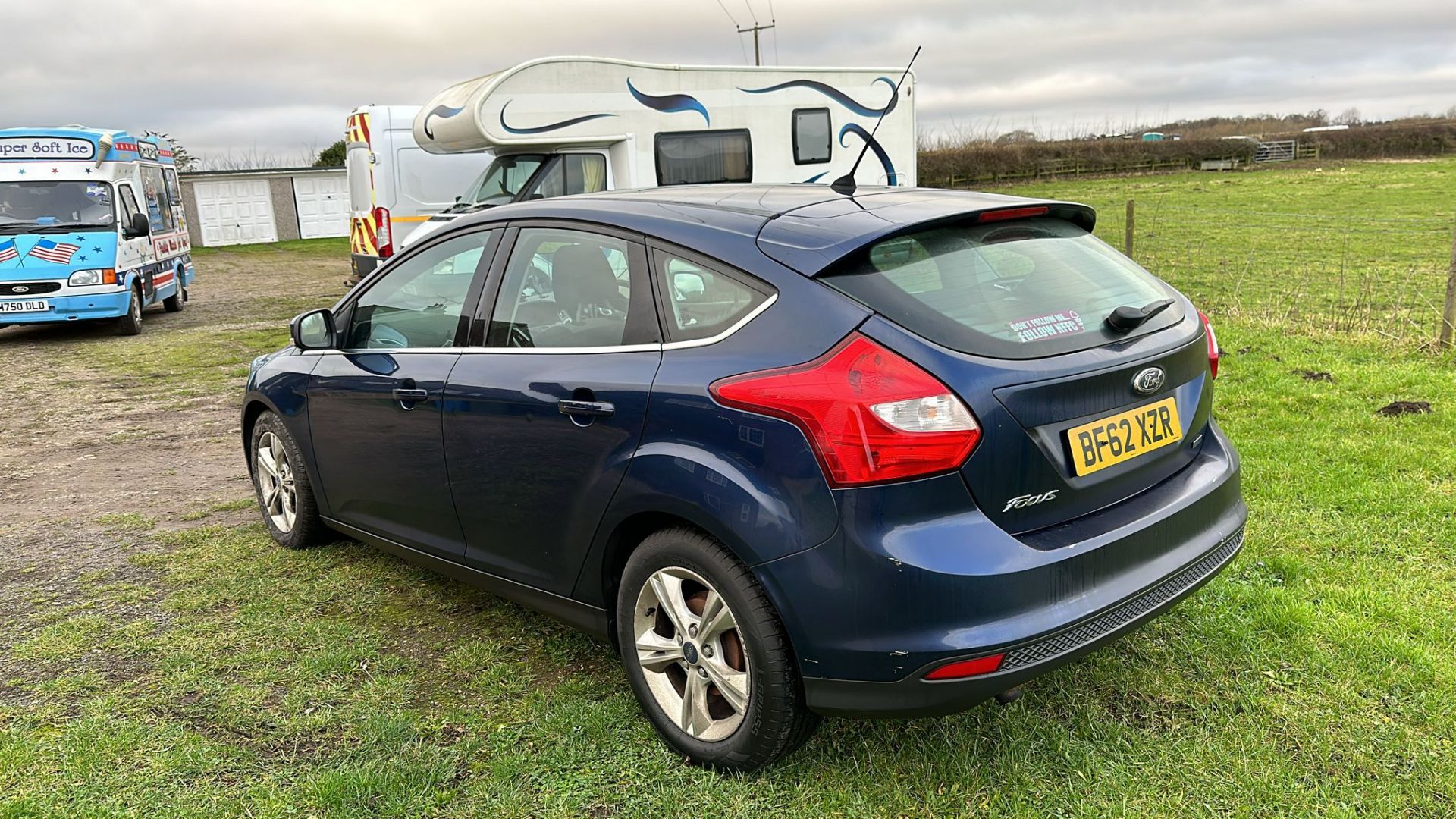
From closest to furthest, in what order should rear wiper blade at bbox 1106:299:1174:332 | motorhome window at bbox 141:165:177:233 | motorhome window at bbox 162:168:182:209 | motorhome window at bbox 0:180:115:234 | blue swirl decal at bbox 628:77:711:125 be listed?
rear wiper blade at bbox 1106:299:1174:332 → blue swirl decal at bbox 628:77:711:125 → motorhome window at bbox 0:180:115:234 → motorhome window at bbox 141:165:177:233 → motorhome window at bbox 162:168:182:209

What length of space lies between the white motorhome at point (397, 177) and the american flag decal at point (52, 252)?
364 centimetres

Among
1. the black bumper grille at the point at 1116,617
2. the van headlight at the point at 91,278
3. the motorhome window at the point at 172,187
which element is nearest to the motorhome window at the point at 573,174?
the van headlight at the point at 91,278

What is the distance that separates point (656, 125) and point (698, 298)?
9645 millimetres

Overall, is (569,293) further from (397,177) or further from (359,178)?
(359,178)

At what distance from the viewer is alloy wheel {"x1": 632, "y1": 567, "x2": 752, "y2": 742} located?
268 cm

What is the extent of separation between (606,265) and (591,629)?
3.64 feet

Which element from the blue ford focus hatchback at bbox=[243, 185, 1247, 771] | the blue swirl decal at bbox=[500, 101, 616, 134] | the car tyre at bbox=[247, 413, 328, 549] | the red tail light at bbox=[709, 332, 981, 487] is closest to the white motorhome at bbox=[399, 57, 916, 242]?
the blue swirl decal at bbox=[500, 101, 616, 134]

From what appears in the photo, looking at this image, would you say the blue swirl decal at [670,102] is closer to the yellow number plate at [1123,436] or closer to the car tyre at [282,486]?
the car tyre at [282,486]

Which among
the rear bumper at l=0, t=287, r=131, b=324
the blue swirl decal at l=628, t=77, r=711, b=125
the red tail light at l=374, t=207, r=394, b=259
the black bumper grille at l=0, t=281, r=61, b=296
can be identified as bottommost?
the rear bumper at l=0, t=287, r=131, b=324

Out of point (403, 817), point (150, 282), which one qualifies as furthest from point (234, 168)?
point (403, 817)

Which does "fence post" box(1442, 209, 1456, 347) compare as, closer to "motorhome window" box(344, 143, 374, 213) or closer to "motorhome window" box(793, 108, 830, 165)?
"motorhome window" box(793, 108, 830, 165)

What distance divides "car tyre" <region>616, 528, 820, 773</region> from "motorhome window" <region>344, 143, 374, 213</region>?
13360 millimetres

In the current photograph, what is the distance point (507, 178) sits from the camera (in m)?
11.5

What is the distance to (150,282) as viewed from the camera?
13969 millimetres
